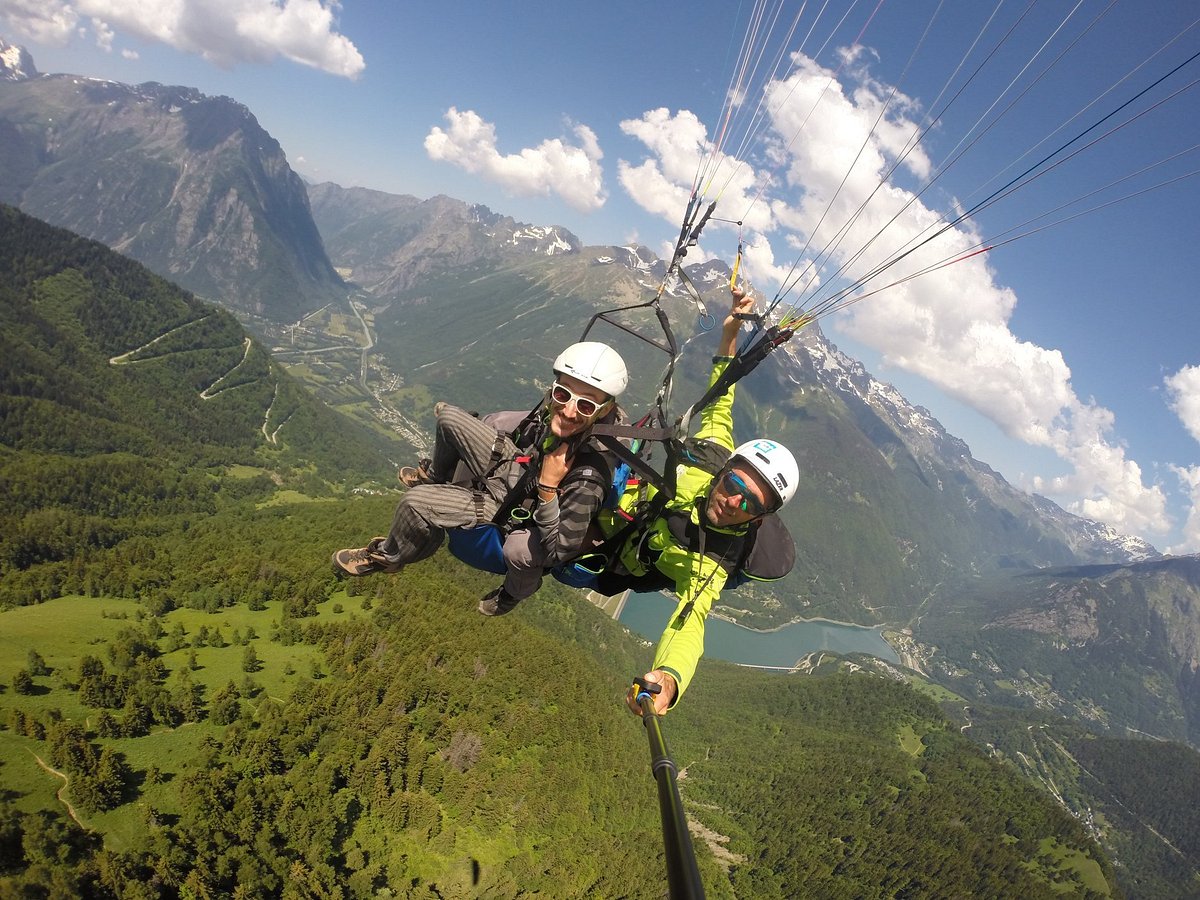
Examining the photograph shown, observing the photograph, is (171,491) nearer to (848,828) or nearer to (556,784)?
(556,784)

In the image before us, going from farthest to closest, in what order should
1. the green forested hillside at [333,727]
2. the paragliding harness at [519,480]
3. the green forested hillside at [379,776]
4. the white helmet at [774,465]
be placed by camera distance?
the green forested hillside at [333,727] → the green forested hillside at [379,776] → the white helmet at [774,465] → the paragliding harness at [519,480]

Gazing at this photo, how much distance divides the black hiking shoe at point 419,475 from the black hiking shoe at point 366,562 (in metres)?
0.79

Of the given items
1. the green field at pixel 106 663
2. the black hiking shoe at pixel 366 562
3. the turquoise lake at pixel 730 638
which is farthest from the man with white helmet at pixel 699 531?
the turquoise lake at pixel 730 638

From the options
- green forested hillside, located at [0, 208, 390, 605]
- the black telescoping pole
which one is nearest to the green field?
green forested hillside, located at [0, 208, 390, 605]

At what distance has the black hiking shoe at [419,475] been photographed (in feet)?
22.6

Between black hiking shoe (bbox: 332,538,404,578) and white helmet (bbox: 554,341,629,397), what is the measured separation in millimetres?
2955

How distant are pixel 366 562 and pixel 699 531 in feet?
13.4

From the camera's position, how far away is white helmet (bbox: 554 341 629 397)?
5684 millimetres

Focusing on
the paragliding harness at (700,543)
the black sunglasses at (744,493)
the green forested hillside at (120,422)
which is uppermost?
the black sunglasses at (744,493)

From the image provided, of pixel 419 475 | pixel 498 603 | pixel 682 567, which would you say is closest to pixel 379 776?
pixel 498 603

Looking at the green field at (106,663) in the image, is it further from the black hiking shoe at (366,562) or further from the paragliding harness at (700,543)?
the paragliding harness at (700,543)

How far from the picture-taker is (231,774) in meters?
35.3

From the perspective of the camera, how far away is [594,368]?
5.76 meters

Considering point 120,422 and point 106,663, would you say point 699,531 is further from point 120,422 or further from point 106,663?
point 120,422
